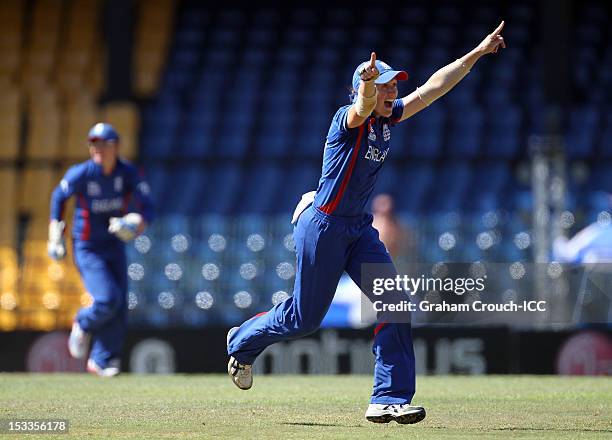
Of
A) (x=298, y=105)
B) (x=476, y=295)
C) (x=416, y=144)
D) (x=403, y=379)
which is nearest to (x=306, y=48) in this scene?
(x=298, y=105)

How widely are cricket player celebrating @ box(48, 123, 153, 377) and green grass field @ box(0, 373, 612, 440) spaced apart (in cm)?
37

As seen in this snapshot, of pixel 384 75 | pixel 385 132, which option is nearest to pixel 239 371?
pixel 385 132

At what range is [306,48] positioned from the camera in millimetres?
20062

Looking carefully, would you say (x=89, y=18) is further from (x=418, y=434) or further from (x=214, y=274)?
(x=418, y=434)

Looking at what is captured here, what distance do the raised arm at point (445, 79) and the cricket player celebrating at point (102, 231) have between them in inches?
157

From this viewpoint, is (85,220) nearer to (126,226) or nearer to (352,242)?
(126,226)

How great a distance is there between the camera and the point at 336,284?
23.2 ft

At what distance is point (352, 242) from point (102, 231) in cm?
433

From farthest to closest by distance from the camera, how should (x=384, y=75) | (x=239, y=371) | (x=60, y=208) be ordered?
(x=60, y=208), (x=239, y=371), (x=384, y=75)

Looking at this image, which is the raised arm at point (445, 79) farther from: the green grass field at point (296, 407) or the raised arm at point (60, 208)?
the raised arm at point (60, 208)

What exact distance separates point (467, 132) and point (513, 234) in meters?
3.62

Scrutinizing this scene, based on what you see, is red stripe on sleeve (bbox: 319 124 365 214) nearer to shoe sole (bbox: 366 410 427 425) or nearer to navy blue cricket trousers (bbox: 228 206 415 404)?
navy blue cricket trousers (bbox: 228 206 415 404)

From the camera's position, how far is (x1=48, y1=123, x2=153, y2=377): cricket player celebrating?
426 inches

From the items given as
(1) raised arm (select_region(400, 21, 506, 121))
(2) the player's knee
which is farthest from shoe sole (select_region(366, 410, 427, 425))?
(2) the player's knee
